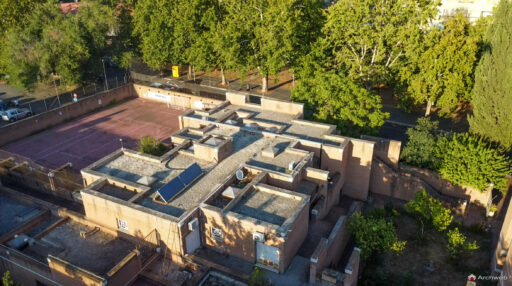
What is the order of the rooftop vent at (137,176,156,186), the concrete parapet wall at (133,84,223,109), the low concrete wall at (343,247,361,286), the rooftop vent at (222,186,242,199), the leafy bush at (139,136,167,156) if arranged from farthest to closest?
1. the concrete parapet wall at (133,84,223,109)
2. the leafy bush at (139,136,167,156)
3. the rooftop vent at (137,176,156,186)
4. the rooftop vent at (222,186,242,199)
5. the low concrete wall at (343,247,361,286)

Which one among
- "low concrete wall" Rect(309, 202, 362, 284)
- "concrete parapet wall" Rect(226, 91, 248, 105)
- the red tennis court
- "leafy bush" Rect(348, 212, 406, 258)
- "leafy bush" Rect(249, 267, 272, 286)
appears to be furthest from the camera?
the red tennis court

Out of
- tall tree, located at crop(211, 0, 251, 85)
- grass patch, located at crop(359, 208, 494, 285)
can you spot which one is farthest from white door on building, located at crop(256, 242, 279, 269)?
tall tree, located at crop(211, 0, 251, 85)

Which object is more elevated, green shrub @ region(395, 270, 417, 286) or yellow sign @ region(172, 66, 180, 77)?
yellow sign @ region(172, 66, 180, 77)

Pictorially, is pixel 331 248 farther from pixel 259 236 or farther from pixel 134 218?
pixel 134 218

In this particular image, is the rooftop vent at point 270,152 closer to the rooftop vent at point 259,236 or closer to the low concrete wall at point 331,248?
the low concrete wall at point 331,248

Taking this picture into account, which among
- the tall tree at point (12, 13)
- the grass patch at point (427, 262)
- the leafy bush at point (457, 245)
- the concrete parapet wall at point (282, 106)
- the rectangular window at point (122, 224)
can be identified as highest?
the tall tree at point (12, 13)

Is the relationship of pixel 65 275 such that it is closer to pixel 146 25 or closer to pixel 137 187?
pixel 137 187

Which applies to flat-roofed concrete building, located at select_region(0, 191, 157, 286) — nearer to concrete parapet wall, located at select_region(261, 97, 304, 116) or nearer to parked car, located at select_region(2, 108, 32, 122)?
concrete parapet wall, located at select_region(261, 97, 304, 116)

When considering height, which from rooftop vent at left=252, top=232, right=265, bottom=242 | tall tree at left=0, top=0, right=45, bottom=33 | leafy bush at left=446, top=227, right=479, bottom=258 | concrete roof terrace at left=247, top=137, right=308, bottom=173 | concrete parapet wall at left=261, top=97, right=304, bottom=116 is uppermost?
tall tree at left=0, top=0, right=45, bottom=33

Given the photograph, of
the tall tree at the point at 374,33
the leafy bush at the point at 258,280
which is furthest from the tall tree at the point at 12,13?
the leafy bush at the point at 258,280
